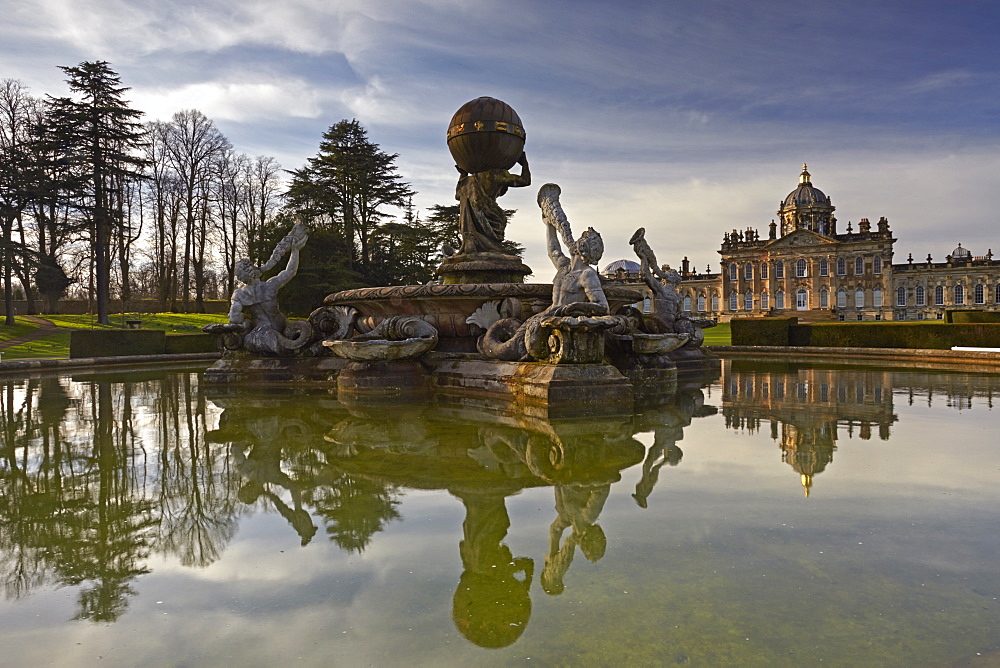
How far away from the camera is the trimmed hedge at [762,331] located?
64.4 feet

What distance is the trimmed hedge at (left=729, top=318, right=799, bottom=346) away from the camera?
773 inches

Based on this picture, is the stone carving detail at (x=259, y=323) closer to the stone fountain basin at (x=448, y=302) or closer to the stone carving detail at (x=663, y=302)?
the stone fountain basin at (x=448, y=302)

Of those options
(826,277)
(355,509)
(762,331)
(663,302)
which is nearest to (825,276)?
(826,277)

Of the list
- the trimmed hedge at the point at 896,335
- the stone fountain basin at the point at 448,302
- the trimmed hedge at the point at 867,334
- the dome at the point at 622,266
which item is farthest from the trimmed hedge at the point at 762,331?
the dome at the point at 622,266

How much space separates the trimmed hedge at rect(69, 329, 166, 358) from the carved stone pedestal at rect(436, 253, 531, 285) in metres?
10.4

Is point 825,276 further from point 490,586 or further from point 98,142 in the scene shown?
point 490,586

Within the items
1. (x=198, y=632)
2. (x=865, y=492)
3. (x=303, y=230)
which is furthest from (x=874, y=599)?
(x=303, y=230)

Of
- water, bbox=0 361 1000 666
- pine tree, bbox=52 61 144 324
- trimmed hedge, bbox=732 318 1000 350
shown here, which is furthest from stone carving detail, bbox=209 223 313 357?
pine tree, bbox=52 61 144 324

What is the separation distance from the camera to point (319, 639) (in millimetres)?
2076

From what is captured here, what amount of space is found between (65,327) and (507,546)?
112 ft

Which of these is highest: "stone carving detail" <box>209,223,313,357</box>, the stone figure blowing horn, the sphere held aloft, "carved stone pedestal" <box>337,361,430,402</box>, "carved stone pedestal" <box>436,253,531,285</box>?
the sphere held aloft

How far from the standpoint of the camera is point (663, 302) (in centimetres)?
1168

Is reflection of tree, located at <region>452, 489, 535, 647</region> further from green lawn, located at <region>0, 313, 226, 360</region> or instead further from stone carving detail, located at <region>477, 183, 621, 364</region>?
green lawn, located at <region>0, 313, 226, 360</region>

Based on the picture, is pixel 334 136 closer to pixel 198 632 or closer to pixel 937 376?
pixel 937 376
